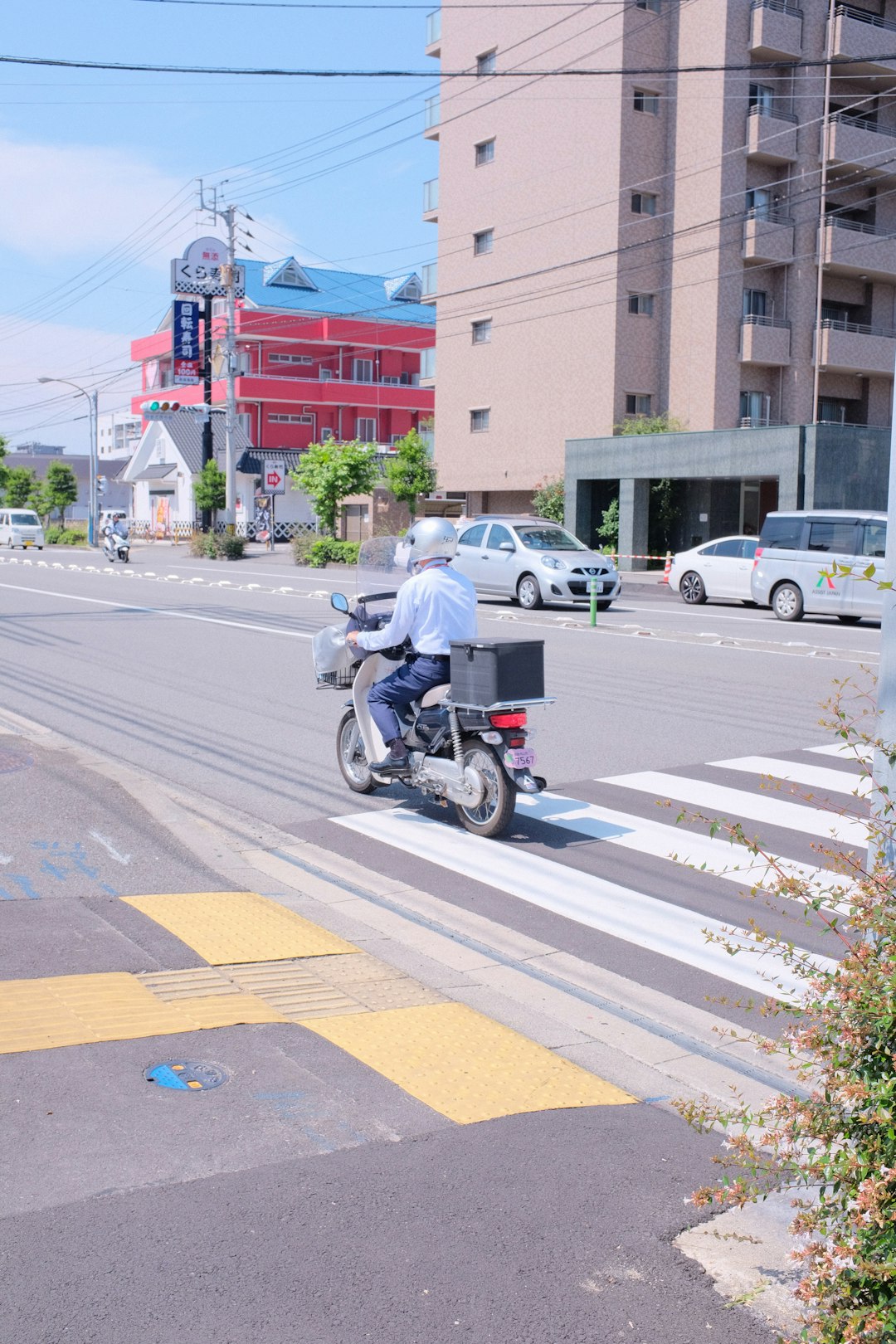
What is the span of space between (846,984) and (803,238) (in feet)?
136

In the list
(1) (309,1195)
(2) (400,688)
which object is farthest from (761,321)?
(1) (309,1195)

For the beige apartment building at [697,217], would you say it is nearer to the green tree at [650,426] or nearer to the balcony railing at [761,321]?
the balcony railing at [761,321]

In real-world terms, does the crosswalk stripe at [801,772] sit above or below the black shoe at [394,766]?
below

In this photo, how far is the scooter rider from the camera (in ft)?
26.1

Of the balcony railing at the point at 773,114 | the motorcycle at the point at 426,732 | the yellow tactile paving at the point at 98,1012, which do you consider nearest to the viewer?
the yellow tactile paving at the point at 98,1012

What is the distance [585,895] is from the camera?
688 centimetres

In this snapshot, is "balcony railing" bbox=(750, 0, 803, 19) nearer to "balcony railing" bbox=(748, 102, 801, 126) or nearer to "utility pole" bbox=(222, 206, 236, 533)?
"balcony railing" bbox=(748, 102, 801, 126)

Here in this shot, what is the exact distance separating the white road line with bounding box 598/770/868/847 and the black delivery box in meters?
1.58

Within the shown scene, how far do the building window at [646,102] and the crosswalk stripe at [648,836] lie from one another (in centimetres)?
3622

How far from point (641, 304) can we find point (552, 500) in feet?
21.8

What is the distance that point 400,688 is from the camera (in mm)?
8242

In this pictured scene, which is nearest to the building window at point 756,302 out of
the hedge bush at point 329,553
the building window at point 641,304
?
the building window at point 641,304

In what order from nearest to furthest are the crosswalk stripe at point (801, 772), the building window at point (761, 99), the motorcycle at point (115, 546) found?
the crosswalk stripe at point (801, 772)
the building window at point (761, 99)
the motorcycle at point (115, 546)

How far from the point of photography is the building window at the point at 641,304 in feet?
133
